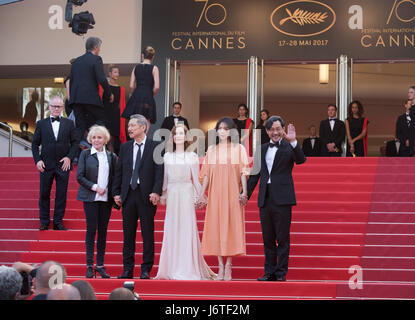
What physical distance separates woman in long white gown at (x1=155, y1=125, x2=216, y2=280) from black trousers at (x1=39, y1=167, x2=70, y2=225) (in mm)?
1757

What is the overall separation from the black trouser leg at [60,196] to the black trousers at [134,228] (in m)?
1.62

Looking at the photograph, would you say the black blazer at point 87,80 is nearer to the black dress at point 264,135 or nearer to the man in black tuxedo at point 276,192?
the man in black tuxedo at point 276,192

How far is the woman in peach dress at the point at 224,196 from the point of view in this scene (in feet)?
25.2

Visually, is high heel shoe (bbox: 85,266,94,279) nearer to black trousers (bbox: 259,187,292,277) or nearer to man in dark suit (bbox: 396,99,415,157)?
black trousers (bbox: 259,187,292,277)

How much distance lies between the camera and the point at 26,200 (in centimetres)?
1031

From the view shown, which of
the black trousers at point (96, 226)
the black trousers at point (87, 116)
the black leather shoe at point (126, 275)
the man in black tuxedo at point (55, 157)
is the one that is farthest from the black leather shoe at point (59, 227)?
the black leather shoe at point (126, 275)

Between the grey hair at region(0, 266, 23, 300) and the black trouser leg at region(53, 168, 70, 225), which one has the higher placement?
the black trouser leg at region(53, 168, 70, 225)

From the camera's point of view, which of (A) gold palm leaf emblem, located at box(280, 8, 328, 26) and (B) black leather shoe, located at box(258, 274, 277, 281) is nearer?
(B) black leather shoe, located at box(258, 274, 277, 281)

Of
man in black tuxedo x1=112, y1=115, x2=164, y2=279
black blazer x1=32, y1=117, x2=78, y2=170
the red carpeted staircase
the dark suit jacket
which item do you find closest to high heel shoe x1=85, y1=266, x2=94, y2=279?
the red carpeted staircase

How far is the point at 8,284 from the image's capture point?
4.11 m

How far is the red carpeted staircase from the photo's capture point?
23.0 feet

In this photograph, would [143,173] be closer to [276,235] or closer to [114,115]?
[276,235]
